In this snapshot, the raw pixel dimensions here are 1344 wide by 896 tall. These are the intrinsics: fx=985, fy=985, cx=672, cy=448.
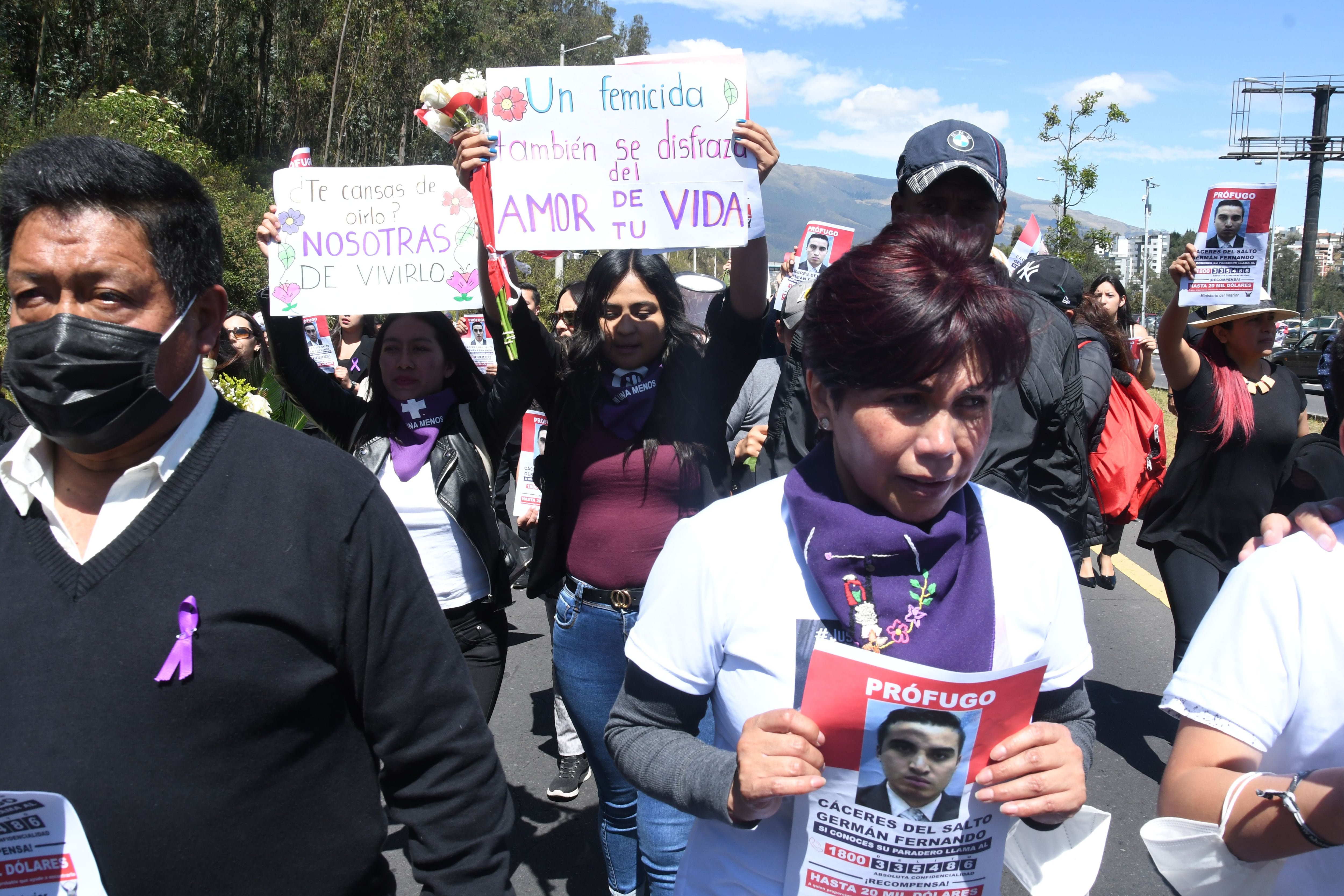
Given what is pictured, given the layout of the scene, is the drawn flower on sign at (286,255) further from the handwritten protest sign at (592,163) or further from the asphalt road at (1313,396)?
the asphalt road at (1313,396)

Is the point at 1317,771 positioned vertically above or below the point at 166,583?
below

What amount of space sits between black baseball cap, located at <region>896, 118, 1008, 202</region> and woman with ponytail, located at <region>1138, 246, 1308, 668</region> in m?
2.03

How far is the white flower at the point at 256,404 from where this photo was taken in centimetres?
418

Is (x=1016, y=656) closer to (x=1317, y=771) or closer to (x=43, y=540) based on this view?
(x=1317, y=771)

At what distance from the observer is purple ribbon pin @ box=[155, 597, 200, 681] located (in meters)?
1.34

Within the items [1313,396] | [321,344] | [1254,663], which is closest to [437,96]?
[1254,663]

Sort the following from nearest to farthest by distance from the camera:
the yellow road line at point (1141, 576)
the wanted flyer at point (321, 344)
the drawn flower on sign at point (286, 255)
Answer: the drawn flower on sign at point (286, 255), the wanted flyer at point (321, 344), the yellow road line at point (1141, 576)

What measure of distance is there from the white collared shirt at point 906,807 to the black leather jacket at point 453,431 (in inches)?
82.6

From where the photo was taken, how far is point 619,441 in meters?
3.04

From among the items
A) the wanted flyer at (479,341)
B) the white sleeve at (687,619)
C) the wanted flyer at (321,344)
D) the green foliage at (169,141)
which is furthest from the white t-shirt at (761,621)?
the green foliage at (169,141)

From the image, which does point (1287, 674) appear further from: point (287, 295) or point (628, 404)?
point (287, 295)

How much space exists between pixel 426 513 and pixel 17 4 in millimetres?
26585

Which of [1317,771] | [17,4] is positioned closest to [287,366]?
[1317,771]

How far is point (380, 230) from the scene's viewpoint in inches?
140
